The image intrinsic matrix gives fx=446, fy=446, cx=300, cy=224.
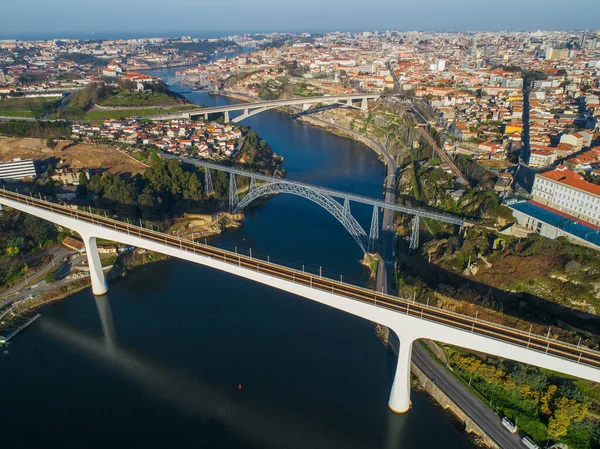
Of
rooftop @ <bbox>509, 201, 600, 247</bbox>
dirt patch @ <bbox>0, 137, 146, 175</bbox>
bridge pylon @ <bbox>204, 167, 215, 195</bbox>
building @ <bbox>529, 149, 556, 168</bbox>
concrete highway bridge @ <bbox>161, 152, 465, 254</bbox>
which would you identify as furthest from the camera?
dirt patch @ <bbox>0, 137, 146, 175</bbox>

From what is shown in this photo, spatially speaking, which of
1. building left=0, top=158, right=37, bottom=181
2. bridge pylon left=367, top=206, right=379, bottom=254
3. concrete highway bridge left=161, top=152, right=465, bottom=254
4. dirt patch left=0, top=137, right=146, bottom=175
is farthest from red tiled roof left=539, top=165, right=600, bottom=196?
building left=0, top=158, right=37, bottom=181

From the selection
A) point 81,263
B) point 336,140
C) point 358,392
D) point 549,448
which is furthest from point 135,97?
point 549,448

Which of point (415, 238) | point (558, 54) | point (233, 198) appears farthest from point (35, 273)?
point (558, 54)

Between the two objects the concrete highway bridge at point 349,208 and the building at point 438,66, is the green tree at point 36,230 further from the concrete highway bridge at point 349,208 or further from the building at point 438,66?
the building at point 438,66

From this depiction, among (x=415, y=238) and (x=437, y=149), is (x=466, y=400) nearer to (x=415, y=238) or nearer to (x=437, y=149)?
(x=415, y=238)

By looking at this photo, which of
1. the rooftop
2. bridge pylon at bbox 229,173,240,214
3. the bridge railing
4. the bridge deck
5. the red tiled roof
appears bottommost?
bridge pylon at bbox 229,173,240,214

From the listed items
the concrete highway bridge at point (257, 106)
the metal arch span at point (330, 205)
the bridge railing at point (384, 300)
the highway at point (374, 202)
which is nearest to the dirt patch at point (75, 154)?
the highway at point (374, 202)

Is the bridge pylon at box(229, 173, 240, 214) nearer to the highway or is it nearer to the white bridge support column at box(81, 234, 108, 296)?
the highway

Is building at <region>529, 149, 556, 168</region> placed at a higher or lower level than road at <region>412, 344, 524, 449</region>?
higher
